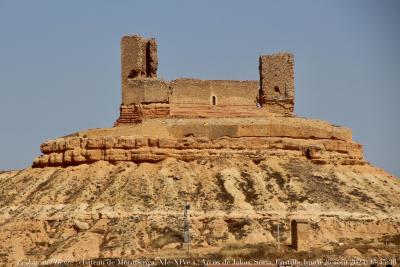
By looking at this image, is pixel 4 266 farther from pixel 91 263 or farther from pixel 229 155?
pixel 229 155

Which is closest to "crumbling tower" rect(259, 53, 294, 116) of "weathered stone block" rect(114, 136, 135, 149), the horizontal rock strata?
the horizontal rock strata

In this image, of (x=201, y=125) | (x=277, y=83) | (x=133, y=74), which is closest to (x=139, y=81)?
(x=133, y=74)

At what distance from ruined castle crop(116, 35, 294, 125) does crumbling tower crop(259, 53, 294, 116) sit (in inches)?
26.2

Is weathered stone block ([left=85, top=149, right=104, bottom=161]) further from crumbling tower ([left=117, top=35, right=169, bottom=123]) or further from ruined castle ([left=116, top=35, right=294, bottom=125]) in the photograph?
crumbling tower ([left=117, top=35, right=169, bottom=123])

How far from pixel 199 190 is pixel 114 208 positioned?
3.99 meters

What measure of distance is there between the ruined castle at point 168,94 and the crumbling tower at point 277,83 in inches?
26.2

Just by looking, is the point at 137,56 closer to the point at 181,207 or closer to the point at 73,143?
the point at 73,143

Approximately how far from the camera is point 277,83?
62.2m

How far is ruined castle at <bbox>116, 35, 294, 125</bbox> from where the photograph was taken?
60281 millimetres

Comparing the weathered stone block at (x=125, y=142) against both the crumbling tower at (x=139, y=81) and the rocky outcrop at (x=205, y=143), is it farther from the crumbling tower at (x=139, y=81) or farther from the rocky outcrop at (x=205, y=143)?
the crumbling tower at (x=139, y=81)

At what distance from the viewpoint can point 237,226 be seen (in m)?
51.2

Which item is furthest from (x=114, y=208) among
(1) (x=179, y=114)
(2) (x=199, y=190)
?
(1) (x=179, y=114)

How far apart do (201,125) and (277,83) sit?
622 centimetres

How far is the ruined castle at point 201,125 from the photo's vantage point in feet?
186
